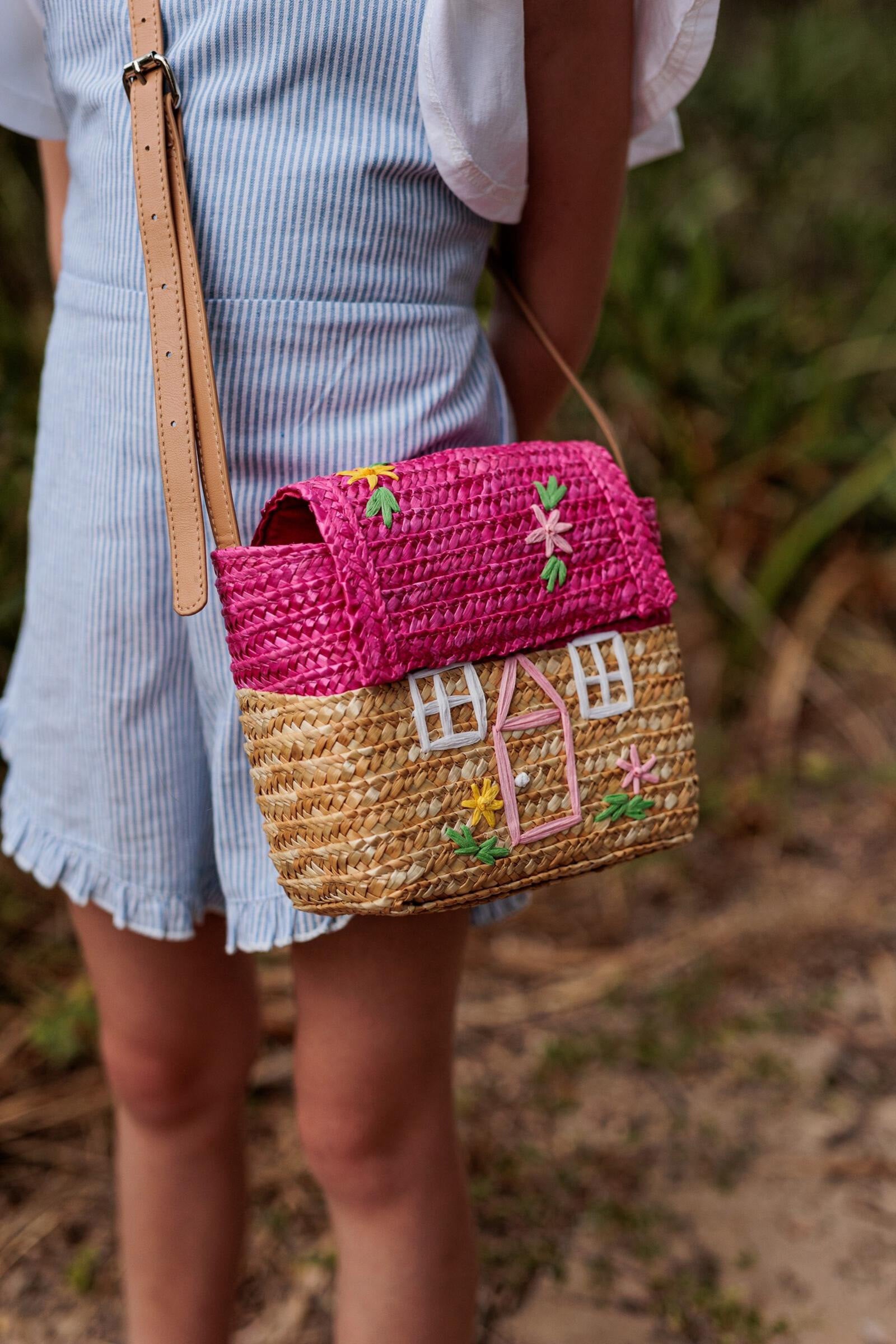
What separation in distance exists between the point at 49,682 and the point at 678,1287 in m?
1.05

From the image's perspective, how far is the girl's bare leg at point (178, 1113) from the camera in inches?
37.9

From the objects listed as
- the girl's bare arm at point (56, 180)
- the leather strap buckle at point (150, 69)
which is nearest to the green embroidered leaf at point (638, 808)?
the leather strap buckle at point (150, 69)

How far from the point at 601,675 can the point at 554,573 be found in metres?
0.07

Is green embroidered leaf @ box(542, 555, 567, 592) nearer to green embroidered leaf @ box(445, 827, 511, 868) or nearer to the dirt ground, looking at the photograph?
green embroidered leaf @ box(445, 827, 511, 868)

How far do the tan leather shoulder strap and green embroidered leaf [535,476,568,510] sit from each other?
7.6 inches

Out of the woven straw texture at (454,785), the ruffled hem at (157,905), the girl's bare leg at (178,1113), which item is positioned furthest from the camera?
the girl's bare leg at (178,1113)

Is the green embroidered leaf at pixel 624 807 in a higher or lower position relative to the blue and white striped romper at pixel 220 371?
lower

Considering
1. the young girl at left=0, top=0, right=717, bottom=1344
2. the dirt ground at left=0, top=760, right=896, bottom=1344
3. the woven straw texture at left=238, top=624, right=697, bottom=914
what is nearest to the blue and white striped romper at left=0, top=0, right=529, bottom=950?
the young girl at left=0, top=0, right=717, bottom=1344

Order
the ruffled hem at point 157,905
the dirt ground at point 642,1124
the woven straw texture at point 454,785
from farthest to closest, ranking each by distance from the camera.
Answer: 1. the dirt ground at point 642,1124
2. the ruffled hem at point 157,905
3. the woven straw texture at point 454,785

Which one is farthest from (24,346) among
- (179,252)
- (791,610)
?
(791,610)

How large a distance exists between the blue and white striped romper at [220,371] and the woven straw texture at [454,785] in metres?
0.11

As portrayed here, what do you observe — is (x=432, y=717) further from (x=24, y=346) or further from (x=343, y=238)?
(x=24, y=346)

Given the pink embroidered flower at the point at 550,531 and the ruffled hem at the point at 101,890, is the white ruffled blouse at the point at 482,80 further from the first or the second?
the ruffled hem at the point at 101,890

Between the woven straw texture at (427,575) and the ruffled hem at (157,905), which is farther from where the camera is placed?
the ruffled hem at (157,905)
